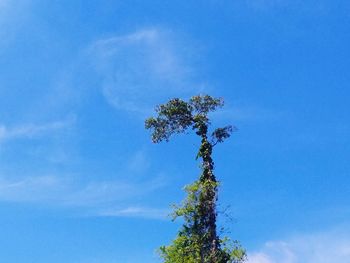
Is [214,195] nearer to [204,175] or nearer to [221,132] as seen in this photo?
[204,175]

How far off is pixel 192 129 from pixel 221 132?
8.46ft

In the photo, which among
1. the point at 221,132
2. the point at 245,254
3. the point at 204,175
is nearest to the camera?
the point at 245,254

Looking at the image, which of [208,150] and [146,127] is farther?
[146,127]

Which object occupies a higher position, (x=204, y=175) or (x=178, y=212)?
(x=204, y=175)

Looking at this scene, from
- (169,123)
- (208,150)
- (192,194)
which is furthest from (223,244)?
(169,123)

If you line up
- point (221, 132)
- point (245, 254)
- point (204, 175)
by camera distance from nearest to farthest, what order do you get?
1. point (245, 254)
2. point (204, 175)
3. point (221, 132)

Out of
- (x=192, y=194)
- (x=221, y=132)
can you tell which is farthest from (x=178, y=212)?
(x=221, y=132)

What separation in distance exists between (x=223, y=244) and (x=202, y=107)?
13.3 m

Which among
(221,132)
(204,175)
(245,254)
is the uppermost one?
(221,132)

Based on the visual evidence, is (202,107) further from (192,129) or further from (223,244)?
(223,244)

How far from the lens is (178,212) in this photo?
1722 inches

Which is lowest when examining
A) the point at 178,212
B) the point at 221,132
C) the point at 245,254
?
the point at 245,254

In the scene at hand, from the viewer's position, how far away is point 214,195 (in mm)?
44062

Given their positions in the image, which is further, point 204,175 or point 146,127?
point 146,127
